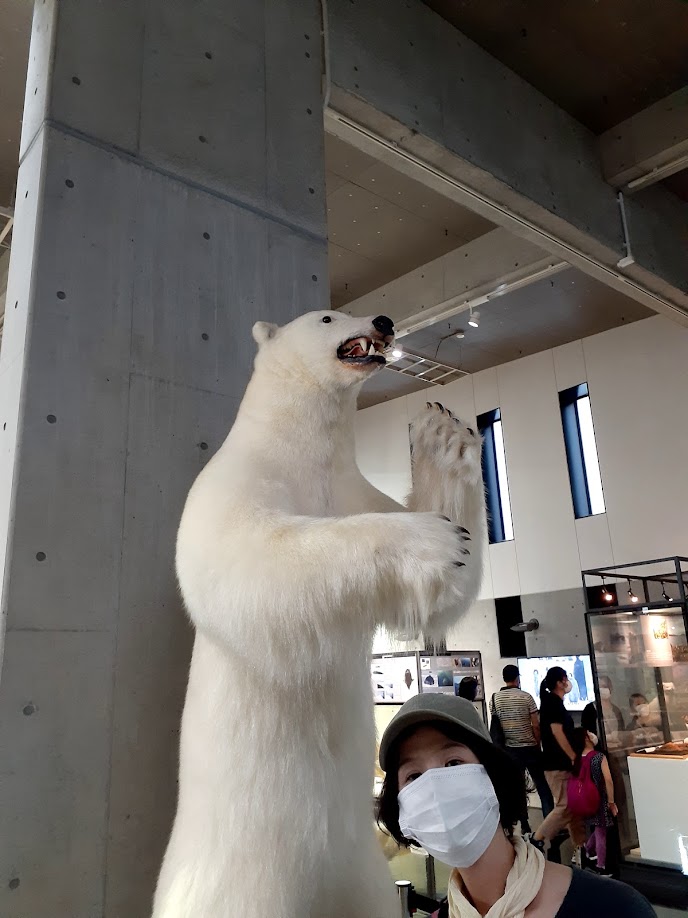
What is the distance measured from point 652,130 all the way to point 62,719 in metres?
5.83

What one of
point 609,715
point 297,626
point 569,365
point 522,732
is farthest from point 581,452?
point 297,626

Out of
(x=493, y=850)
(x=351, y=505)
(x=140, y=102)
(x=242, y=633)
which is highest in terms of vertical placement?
(x=140, y=102)

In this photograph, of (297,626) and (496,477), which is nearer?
(297,626)

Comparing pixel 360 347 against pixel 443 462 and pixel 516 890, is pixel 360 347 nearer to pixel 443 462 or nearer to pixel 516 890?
pixel 443 462

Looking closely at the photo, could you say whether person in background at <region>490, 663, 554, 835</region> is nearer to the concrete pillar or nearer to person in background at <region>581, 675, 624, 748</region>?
person in background at <region>581, 675, 624, 748</region>

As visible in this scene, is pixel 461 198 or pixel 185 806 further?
pixel 461 198

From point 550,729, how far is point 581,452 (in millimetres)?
5403

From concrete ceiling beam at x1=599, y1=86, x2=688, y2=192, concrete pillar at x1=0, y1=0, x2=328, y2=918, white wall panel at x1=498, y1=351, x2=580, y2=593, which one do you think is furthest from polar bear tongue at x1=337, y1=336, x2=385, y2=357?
white wall panel at x1=498, y1=351, x2=580, y2=593

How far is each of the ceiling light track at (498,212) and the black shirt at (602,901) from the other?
3429 millimetres

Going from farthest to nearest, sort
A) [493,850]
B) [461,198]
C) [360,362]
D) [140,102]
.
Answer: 1. [461,198]
2. [140,102]
3. [360,362]
4. [493,850]

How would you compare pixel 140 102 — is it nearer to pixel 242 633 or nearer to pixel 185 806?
pixel 242 633

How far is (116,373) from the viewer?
2.28 meters

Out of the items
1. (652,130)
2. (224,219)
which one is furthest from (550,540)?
(224,219)

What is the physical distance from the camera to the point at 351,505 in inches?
75.7
